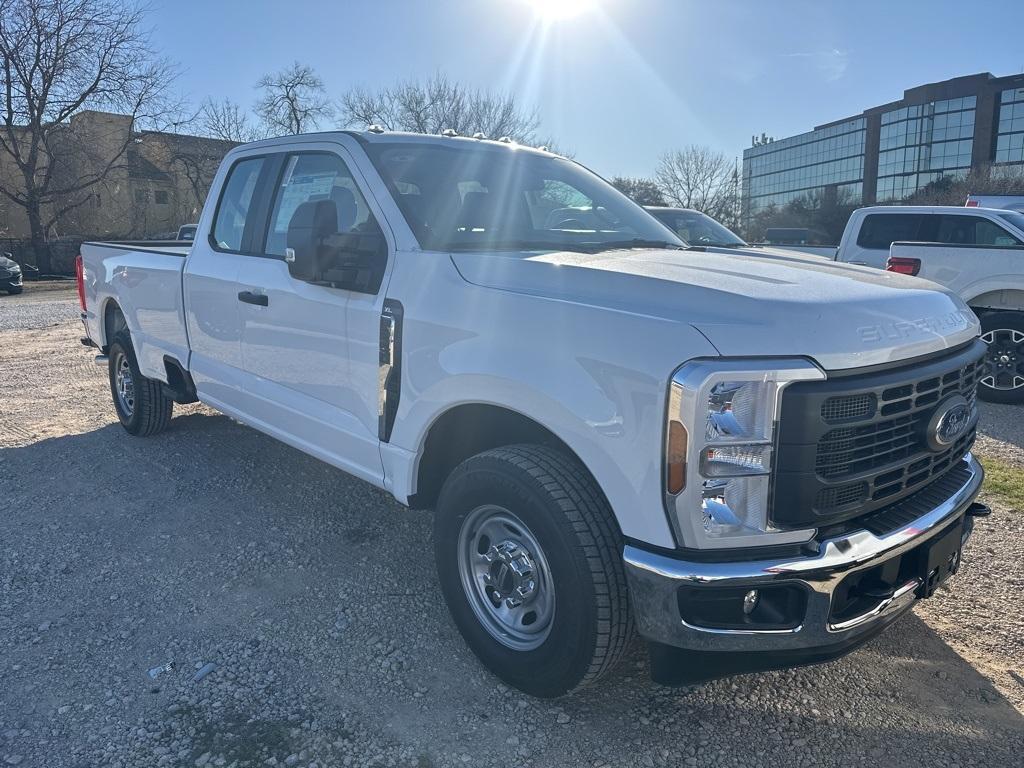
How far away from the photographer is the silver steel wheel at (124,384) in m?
6.18

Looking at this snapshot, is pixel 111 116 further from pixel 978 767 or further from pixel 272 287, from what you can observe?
pixel 978 767

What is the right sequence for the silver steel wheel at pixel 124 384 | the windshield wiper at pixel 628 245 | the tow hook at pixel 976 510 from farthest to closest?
the silver steel wheel at pixel 124 384 < the windshield wiper at pixel 628 245 < the tow hook at pixel 976 510

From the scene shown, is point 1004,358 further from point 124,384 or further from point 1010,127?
point 1010,127

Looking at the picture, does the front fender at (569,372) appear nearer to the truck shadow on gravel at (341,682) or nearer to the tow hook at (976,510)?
the truck shadow on gravel at (341,682)

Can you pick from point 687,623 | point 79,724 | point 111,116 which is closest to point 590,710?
point 687,623

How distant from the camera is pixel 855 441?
2.30 m

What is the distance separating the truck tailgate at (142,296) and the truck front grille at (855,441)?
13.5 ft

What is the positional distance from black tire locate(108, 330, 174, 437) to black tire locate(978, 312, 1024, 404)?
25.3 feet

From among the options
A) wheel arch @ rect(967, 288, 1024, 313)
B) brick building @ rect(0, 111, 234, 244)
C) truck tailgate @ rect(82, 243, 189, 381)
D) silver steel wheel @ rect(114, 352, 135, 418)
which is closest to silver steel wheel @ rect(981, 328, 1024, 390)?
wheel arch @ rect(967, 288, 1024, 313)

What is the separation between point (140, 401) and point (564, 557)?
4.69 meters

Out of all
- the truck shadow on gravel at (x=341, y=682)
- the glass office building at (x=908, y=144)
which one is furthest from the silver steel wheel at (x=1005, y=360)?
the glass office building at (x=908, y=144)

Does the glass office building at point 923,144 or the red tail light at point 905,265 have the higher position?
the glass office building at point 923,144

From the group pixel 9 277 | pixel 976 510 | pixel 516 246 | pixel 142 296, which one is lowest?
pixel 976 510

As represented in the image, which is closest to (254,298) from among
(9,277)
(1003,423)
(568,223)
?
(568,223)
